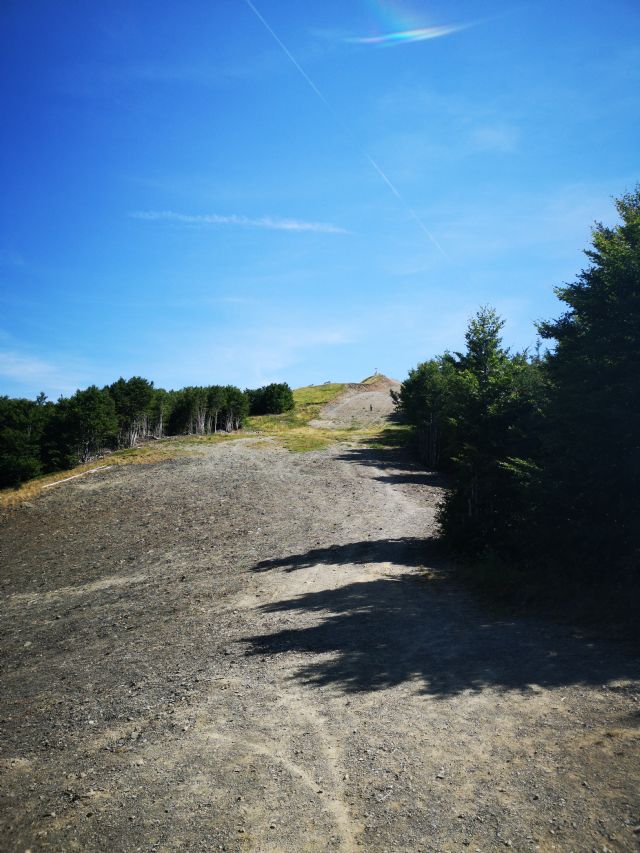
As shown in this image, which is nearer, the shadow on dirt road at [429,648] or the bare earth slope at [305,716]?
the bare earth slope at [305,716]

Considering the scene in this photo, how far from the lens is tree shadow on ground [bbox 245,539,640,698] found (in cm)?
901

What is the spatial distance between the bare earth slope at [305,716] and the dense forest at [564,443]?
2.58m

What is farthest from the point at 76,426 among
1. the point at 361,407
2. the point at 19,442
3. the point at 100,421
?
the point at 361,407

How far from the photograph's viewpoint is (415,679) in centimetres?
928

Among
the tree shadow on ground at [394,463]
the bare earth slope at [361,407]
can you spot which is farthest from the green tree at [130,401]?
the bare earth slope at [361,407]

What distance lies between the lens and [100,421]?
152ft

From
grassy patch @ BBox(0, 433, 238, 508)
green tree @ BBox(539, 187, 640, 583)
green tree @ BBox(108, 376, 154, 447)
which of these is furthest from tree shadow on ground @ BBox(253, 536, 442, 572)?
green tree @ BBox(108, 376, 154, 447)

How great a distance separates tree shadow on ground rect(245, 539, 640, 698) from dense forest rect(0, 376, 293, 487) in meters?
37.7

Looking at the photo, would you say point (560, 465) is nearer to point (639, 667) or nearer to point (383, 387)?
point (639, 667)

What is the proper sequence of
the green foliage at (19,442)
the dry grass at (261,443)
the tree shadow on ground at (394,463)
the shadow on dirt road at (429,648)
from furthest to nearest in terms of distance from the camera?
the green foliage at (19,442) < the dry grass at (261,443) < the tree shadow on ground at (394,463) < the shadow on dirt road at (429,648)

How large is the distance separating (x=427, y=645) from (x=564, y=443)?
7.00 m

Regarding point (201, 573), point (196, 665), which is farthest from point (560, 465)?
point (201, 573)

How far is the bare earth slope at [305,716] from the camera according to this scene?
5742 mm

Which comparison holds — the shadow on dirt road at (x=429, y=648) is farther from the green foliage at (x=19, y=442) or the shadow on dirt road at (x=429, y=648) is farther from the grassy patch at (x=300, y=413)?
the grassy patch at (x=300, y=413)
